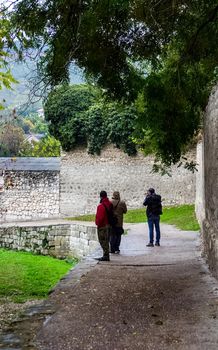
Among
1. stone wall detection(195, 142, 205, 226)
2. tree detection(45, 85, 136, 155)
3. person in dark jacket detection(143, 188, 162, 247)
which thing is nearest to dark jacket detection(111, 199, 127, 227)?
person in dark jacket detection(143, 188, 162, 247)

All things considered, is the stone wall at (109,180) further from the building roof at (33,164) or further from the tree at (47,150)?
the tree at (47,150)

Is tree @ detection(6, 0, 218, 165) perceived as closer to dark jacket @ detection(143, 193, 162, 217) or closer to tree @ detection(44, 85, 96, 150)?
dark jacket @ detection(143, 193, 162, 217)

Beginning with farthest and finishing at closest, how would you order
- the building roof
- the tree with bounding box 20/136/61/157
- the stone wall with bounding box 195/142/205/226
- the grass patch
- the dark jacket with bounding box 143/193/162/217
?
the tree with bounding box 20/136/61/157
the building roof
the grass patch
the dark jacket with bounding box 143/193/162/217
the stone wall with bounding box 195/142/205/226

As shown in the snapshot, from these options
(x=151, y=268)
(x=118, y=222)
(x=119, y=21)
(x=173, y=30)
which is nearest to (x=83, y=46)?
(x=119, y=21)

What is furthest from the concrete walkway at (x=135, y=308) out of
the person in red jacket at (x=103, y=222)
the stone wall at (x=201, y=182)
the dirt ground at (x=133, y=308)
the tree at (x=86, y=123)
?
the tree at (x=86, y=123)

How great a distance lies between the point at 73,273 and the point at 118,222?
363 centimetres

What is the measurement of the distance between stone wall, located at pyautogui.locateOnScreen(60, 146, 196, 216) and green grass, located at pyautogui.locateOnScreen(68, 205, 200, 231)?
1.16 meters

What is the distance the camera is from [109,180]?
32688 mm

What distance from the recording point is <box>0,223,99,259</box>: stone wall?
22.2 meters

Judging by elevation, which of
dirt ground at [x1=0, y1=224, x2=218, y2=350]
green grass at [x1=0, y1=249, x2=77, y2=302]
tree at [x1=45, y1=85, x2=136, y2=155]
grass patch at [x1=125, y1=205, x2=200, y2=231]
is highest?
tree at [x1=45, y1=85, x2=136, y2=155]

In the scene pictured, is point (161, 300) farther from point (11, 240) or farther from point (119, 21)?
point (11, 240)

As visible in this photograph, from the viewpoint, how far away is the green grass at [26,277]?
41.7 ft

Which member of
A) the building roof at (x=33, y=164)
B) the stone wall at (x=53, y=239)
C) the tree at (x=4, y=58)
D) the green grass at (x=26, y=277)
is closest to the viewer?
the tree at (x=4, y=58)

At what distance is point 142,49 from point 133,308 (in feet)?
14.1
